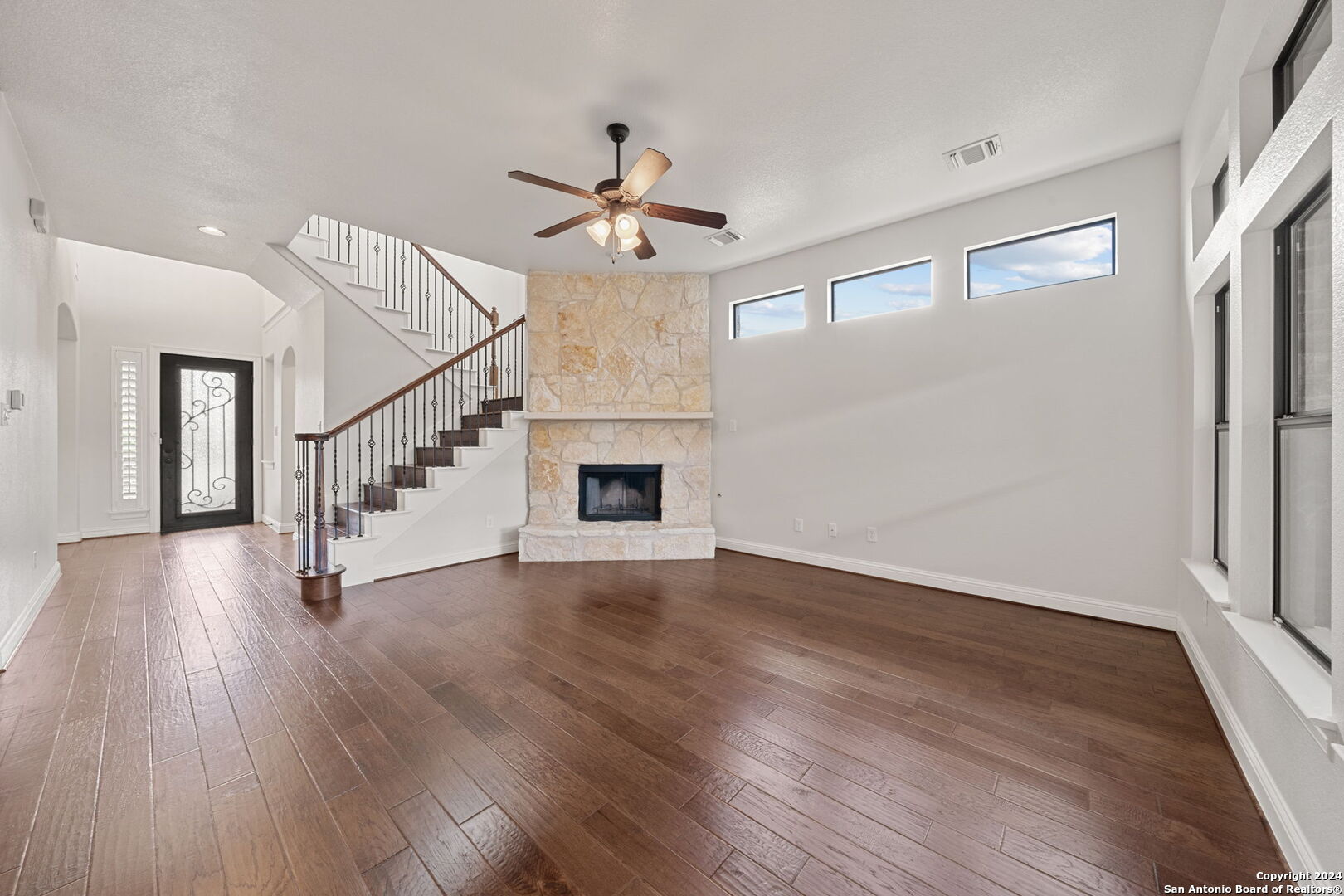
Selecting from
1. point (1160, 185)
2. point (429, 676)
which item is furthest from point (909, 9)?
point (429, 676)

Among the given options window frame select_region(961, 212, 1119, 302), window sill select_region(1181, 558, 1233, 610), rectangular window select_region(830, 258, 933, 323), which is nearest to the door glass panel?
rectangular window select_region(830, 258, 933, 323)

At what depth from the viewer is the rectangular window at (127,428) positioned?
6.00m

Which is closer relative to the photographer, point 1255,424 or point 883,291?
point 1255,424

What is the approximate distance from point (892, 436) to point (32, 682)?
17.9ft

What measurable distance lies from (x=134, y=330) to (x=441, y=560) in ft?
17.3

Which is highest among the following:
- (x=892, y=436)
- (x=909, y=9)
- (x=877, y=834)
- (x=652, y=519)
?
(x=909, y=9)

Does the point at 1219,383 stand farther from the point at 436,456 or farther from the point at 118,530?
the point at 118,530

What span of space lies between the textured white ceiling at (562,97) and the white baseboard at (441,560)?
295 cm

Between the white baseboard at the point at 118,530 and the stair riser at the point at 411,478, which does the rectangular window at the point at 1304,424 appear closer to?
the stair riser at the point at 411,478

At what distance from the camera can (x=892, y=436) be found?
4.21 meters

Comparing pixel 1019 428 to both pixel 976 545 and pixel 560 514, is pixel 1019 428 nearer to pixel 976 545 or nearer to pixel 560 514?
pixel 976 545

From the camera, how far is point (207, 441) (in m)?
6.68

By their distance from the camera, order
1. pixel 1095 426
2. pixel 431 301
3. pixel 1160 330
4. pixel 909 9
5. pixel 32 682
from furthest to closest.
A: pixel 431 301 → pixel 1095 426 → pixel 1160 330 → pixel 32 682 → pixel 909 9

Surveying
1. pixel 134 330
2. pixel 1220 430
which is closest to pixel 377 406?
pixel 134 330
